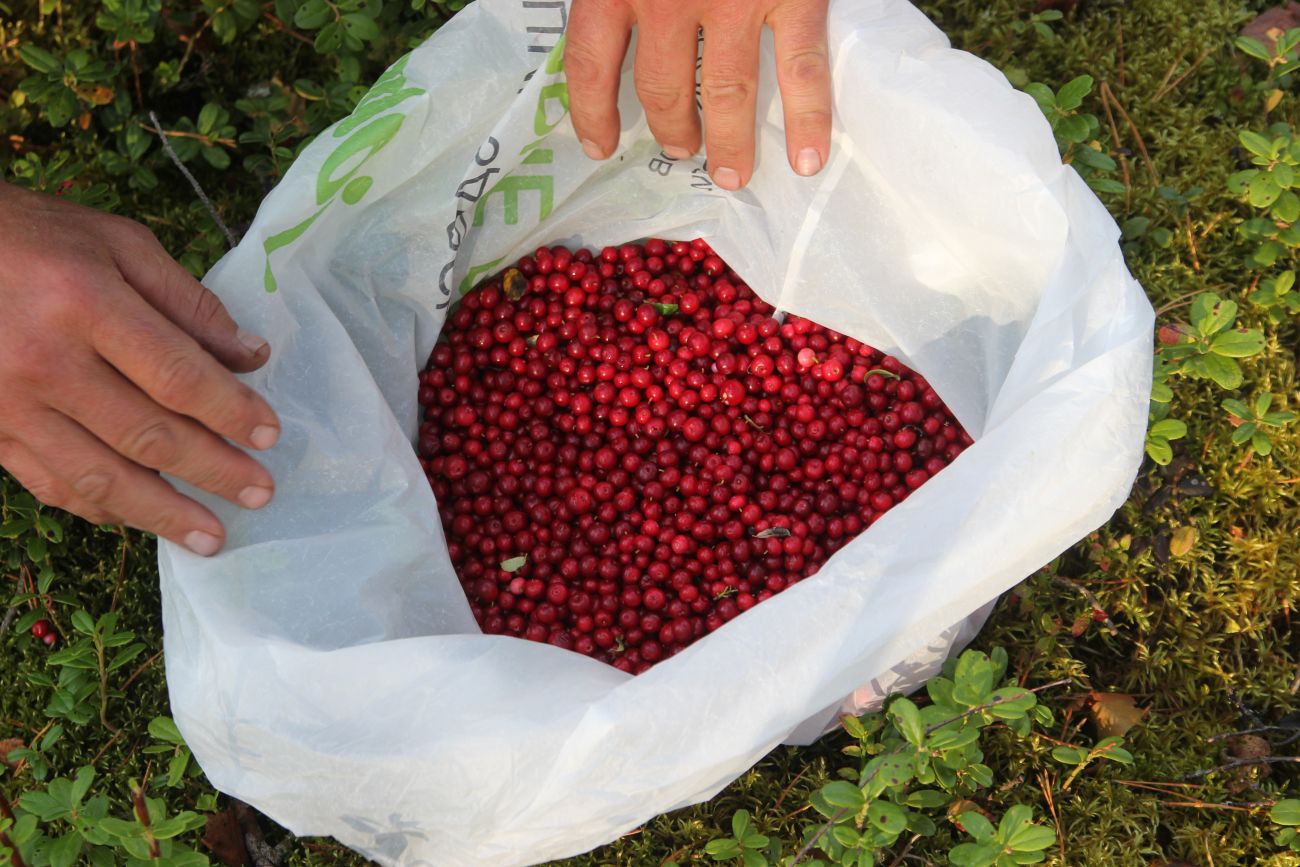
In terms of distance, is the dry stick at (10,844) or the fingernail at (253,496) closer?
the dry stick at (10,844)

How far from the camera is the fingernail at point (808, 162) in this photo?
7.68 ft

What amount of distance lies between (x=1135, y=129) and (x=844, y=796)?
220 centimetres

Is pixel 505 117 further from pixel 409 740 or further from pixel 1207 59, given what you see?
pixel 1207 59

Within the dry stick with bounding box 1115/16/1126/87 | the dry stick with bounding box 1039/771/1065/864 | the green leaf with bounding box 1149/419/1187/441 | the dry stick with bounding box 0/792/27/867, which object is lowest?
the dry stick with bounding box 1039/771/1065/864

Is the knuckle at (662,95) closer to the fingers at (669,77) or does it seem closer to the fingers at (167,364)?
the fingers at (669,77)

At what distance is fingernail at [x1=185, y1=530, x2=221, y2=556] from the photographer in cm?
201

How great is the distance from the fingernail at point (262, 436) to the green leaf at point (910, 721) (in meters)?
1.26

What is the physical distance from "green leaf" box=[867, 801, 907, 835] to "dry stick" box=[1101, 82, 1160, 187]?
200 centimetres

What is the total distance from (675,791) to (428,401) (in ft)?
4.18

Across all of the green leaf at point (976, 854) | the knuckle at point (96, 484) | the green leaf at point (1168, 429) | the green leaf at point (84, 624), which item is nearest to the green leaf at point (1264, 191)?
the green leaf at point (1168, 429)

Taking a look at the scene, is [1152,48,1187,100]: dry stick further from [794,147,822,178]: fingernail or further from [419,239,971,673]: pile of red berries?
[794,147,822,178]: fingernail

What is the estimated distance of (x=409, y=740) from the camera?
1.88 metres

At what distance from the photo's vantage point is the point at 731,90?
89.7 inches

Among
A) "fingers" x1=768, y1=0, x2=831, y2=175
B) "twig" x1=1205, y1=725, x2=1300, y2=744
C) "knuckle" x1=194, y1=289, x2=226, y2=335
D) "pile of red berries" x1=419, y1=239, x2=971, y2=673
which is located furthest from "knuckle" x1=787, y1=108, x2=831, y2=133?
"twig" x1=1205, y1=725, x2=1300, y2=744
